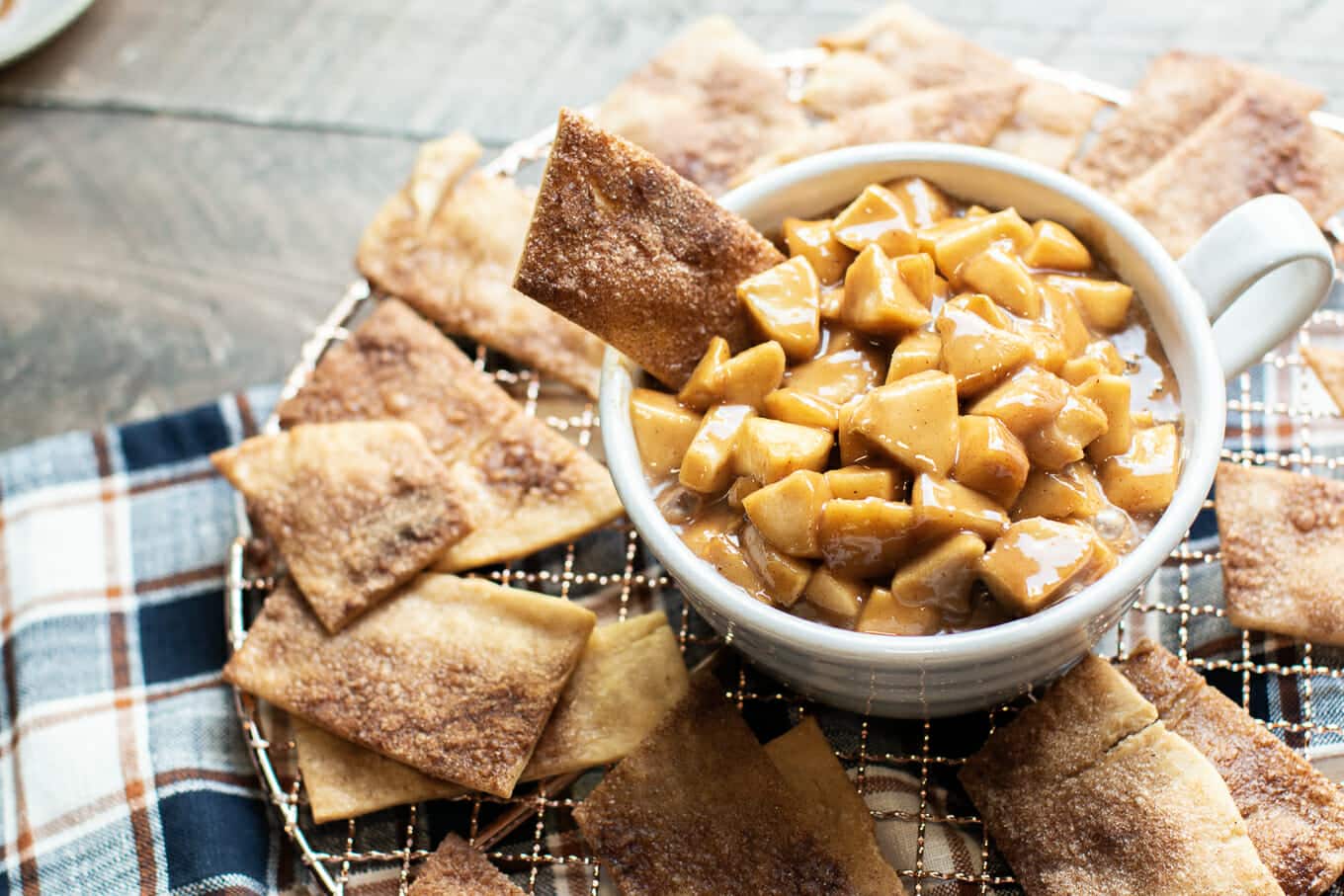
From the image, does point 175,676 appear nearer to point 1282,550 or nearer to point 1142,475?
point 1142,475

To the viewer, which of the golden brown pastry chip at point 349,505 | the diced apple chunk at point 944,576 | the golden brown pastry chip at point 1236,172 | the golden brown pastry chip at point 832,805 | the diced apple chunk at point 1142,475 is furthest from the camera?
the golden brown pastry chip at point 1236,172

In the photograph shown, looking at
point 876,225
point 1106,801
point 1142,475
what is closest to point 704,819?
point 1106,801

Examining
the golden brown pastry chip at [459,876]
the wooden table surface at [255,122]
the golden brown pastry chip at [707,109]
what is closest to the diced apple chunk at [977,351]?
the golden brown pastry chip at [707,109]

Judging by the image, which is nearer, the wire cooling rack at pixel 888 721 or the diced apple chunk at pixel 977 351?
the diced apple chunk at pixel 977 351

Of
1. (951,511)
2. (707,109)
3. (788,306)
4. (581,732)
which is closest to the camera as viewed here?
(951,511)

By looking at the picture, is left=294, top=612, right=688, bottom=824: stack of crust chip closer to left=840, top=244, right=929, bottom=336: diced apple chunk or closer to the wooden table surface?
left=840, top=244, right=929, bottom=336: diced apple chunk

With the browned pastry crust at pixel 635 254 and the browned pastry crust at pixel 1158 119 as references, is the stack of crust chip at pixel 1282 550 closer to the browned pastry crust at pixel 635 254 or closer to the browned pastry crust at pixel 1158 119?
the browned pastry crust at pixel 1158 119

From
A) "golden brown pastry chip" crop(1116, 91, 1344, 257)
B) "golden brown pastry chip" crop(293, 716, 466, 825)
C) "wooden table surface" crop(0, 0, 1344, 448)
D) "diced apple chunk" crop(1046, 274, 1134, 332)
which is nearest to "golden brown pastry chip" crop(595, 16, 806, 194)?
"wooden table surface" crop(0, 0, 1344, 448)
